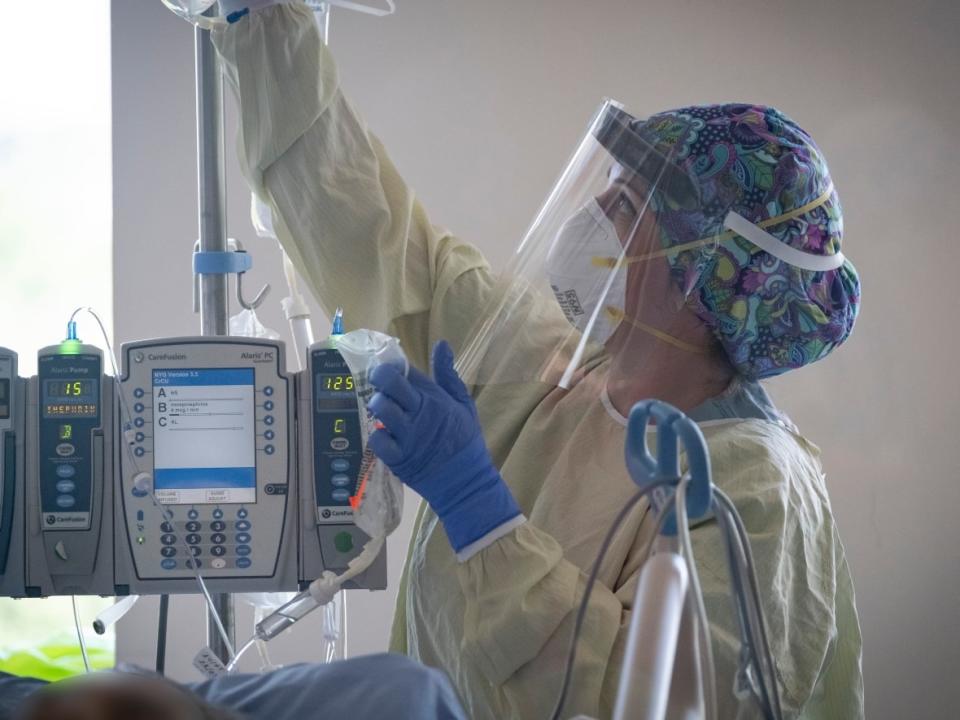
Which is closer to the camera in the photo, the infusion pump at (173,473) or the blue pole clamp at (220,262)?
the infusion pump at (173,473)

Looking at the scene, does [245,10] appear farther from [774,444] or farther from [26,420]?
[774,444]

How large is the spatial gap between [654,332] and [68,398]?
78cm

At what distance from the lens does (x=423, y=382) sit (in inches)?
49.7

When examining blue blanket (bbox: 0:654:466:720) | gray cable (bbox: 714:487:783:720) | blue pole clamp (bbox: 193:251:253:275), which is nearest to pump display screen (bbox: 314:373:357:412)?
blue pole clamp (bbox: 193:251:253:275)

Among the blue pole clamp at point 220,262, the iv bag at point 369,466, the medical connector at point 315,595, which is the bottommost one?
the medical connector at point 315,595

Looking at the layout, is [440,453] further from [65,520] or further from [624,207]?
[65,520]

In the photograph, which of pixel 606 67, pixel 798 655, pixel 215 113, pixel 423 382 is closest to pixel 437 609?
pixel 423 382

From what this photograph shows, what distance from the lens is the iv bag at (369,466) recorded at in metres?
1.34

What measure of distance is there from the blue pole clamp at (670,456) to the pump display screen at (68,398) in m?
0.83

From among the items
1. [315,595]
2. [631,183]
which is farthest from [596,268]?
[315,595]

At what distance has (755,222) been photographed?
1343 mm

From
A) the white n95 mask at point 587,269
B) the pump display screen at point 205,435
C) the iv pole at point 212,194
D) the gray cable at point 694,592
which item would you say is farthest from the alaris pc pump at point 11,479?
the gray cable at point 694,592

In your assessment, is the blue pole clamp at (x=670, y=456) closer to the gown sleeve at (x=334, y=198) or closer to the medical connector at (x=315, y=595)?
the medical connector at (x=315, y=595)

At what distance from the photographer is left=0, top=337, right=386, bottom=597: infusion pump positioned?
4.61 feet
